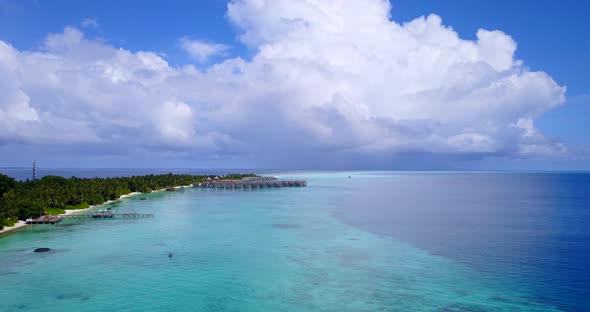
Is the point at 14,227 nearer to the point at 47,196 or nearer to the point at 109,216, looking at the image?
the point at 109,216

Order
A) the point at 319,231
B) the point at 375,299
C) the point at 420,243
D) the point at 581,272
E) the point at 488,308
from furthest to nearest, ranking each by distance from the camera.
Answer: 1. the point at 319,231
2. the point at 420,243
3. the point at 581,272
4. the point at 375,299
5. the point at 488,308

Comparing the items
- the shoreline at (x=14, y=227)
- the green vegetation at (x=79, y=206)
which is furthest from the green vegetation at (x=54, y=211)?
the shoreline at (x=14, y=227)

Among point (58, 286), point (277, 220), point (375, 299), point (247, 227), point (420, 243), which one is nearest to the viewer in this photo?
point (375, 299)

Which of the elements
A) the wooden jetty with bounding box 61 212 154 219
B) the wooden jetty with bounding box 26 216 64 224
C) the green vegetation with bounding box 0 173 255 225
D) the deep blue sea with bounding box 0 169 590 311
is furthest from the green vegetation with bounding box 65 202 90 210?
the wooden jetty with bounding box 26 216 64 224

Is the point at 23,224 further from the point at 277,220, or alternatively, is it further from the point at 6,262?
the point at 277,220

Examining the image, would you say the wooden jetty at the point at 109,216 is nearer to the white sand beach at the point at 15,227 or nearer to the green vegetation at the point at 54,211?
the green vegetation at the point at 54,211

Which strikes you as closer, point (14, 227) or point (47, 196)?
point (14, 227)

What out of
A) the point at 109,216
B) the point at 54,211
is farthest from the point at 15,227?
the point at 109,216

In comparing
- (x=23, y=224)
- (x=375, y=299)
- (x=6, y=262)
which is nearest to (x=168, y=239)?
(x=6, y=262)
